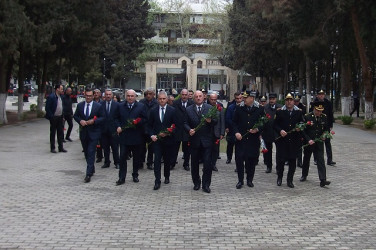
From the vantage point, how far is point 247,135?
10688 millimetres

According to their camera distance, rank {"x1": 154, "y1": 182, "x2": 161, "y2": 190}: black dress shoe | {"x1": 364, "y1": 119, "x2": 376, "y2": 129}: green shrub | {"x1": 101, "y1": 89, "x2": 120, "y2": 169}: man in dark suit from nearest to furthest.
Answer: {"x1": 154, "y1": 182, "x2": 161, "y2": 190}: black dress shoe → {"x1": 101, "y1": 89, "x2": 120, "y2": 169}: man in dark suit → {"x1": 364, "y1": 119, "x2": 376, "y2": 129}: green shrub

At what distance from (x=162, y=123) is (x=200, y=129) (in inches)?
31.2

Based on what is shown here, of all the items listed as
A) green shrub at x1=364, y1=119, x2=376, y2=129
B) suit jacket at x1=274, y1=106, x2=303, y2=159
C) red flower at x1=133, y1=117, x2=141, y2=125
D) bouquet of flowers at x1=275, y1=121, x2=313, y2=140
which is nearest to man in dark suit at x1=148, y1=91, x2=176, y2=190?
red flower at x1=133, y1=117, x2=141, y2=125

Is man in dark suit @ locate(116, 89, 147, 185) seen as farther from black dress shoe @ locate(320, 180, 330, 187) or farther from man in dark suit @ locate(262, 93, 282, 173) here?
black dress shoe @ locate(320, 180, 330, 187)

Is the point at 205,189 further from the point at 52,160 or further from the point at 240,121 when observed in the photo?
the point at 52,160

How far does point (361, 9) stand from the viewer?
1067 inches

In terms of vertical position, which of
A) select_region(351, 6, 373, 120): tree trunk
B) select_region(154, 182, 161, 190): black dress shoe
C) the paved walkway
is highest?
select_region(351, 6, 373, 120): tree trunk

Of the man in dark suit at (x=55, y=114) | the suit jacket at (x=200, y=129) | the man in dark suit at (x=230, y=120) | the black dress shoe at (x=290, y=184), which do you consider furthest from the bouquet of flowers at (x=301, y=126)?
the man in dark suit at (x=55, y=114)

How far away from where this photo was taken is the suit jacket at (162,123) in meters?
10.5

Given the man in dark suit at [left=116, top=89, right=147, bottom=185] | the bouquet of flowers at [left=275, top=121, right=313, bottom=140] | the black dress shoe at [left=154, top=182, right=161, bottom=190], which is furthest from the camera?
the man in dark suit at [left=116, top=89, right=147, bottom=185]

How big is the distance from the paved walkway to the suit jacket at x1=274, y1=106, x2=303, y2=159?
74cm

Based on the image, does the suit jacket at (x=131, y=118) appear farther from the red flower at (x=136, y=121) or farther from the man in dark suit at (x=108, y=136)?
the man in dark suit at (x=108, y=136)

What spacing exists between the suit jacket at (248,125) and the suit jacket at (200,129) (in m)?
0.71

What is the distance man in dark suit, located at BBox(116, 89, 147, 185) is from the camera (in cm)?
1080
